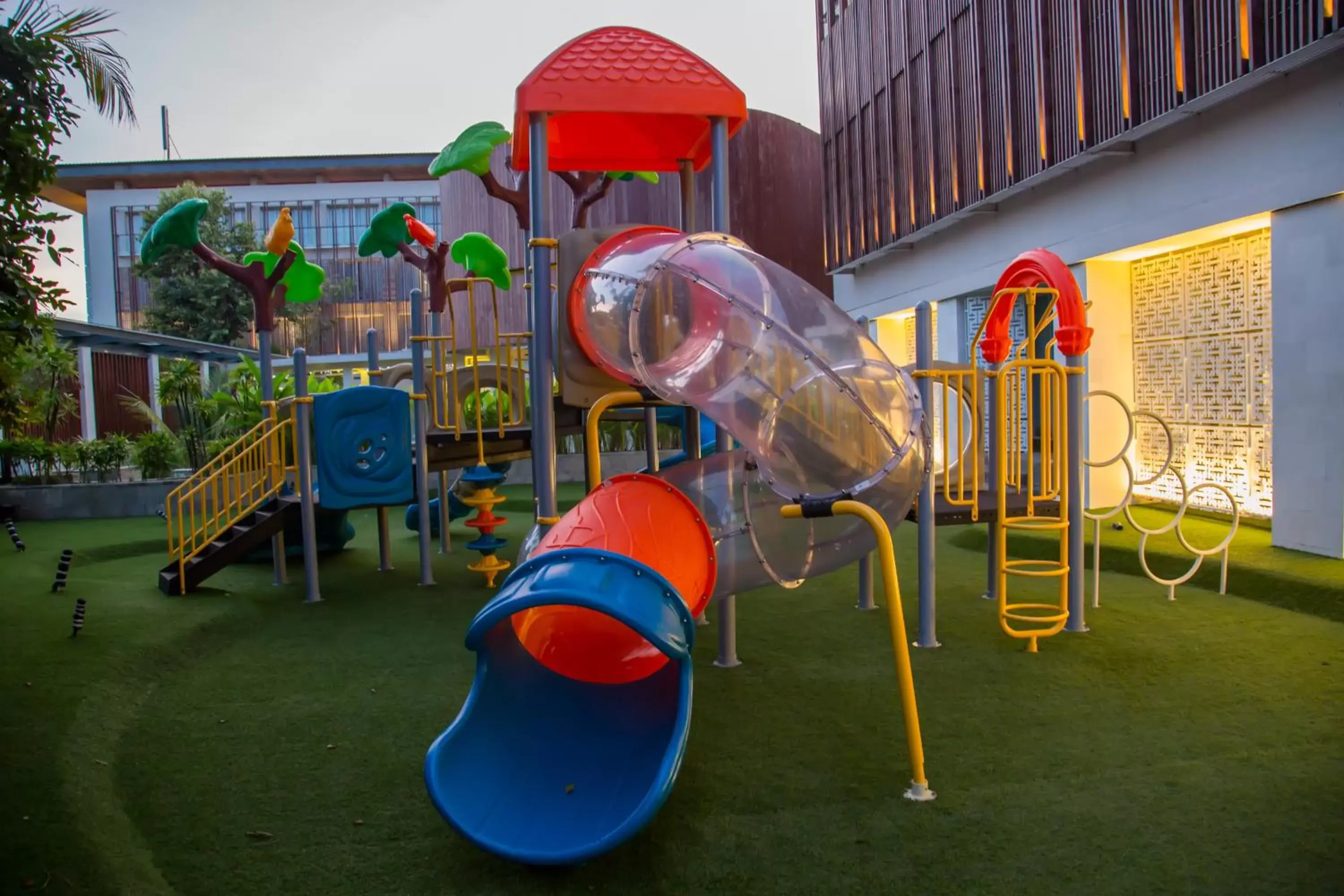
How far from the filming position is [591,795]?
11.1 feet

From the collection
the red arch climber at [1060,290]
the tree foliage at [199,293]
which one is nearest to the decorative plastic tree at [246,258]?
the red arch climber at [1060,290]

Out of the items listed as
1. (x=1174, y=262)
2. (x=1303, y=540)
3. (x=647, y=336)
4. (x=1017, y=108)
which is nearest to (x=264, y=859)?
(x=647, y=336)

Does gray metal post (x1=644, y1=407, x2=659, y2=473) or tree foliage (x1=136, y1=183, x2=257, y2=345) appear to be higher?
tree foliage (x1=136, y1=183, x2=257, y2=345)

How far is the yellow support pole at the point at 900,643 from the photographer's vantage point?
3.63 metres

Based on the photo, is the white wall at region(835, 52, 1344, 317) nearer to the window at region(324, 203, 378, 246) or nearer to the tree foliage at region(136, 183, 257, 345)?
the tree foliage at region(136, 183, 257, 345)

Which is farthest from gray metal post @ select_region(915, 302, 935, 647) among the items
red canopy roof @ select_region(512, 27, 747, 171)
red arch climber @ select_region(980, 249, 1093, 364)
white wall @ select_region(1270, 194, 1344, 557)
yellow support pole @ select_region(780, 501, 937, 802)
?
white wall @ select_region(1270, 194, 1344, 557)

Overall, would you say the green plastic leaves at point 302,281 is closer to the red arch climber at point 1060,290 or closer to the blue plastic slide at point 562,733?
the red arch climber at point 1060,290

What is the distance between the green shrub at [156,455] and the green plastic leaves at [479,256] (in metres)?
5.82

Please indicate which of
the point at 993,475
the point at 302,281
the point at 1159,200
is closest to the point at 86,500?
the point at 302,281

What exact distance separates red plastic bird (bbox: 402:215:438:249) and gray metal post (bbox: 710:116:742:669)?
18.6 feet

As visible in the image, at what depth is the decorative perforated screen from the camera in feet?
30.1

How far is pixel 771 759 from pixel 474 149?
28.8 feet

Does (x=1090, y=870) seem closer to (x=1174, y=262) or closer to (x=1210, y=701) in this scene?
(x=1210, y=701)

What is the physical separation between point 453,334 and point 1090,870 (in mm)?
7247
